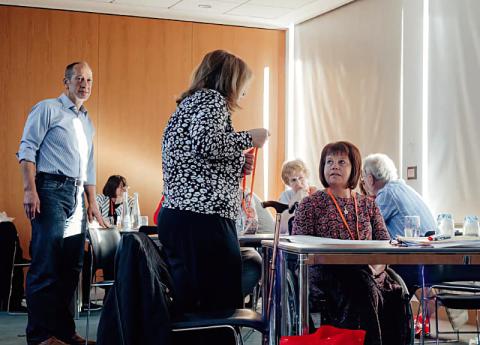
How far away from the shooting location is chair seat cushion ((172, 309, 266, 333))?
267 centimetres

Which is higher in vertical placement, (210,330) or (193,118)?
(193,118)

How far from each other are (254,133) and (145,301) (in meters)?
0.81

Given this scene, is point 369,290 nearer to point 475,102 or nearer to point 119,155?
point 475,102

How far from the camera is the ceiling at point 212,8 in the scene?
328 inches

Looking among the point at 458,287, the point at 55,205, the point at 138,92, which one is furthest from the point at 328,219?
the point at 138,92

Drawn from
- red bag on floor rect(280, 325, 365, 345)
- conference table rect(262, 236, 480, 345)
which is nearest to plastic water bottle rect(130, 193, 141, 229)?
conference table rect(262, 236, 480, 345)

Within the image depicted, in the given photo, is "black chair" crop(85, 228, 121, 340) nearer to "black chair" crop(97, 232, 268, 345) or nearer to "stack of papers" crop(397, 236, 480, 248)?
"black chair" crop(97, 232, 268, 345)

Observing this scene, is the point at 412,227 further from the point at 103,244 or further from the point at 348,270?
the point at 103,244

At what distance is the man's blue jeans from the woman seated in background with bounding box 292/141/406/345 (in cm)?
151

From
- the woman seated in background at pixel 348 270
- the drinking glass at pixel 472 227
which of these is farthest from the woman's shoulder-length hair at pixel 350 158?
the drinking glass at pixel 472 227

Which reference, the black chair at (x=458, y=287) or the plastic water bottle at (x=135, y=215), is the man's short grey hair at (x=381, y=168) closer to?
the black chair at (x=458, y=287)

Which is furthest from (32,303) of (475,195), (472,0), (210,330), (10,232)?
(472,0)

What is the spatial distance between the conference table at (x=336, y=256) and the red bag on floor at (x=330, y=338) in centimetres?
13

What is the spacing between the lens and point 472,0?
6.61 metres
